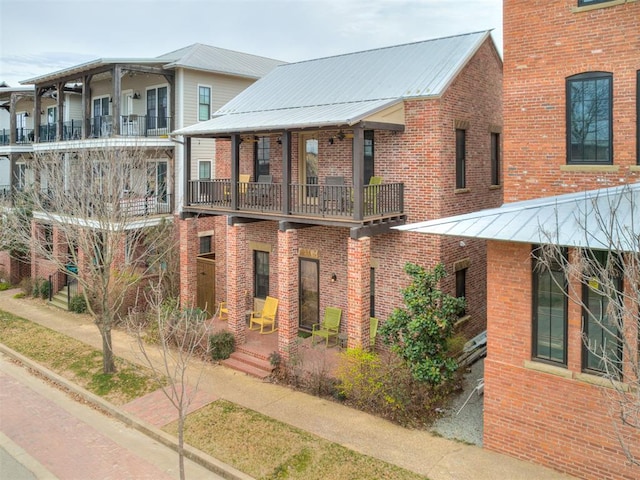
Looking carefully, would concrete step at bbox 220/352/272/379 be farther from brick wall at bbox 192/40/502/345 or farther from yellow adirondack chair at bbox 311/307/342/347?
yellow adirondack chair at bbox 311/307/342/347

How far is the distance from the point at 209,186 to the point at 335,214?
5.62 m

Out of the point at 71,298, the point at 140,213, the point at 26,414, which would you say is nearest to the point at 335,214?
the point at 26,414

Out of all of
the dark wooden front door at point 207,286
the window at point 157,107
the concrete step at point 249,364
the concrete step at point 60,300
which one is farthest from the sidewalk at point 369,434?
the window at point 157,107

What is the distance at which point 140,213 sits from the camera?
21.2 meters

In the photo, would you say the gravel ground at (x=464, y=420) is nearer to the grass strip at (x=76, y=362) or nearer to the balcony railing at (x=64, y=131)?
the grass strip at (x=76, y=362)

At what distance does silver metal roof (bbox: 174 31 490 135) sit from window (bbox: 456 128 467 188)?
1805 millimetres

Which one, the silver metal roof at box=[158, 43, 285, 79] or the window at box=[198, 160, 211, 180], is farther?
the window at box=[198, 160, 211, 180]

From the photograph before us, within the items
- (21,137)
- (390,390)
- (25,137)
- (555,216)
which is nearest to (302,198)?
(390,390)

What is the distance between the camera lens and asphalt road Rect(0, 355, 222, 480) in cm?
991

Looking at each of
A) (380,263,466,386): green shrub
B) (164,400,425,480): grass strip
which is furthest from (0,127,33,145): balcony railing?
(380,263,466,386): green shrub

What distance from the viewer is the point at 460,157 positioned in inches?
620

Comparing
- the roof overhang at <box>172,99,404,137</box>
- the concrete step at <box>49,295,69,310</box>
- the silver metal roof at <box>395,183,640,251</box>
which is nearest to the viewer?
the silver metal roof at <box>395,183,640,251</box>

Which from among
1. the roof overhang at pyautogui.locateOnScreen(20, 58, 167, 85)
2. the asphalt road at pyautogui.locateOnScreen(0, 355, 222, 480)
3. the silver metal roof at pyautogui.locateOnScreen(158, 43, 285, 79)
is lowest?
the asphalt road at pyautogui.locateOnScreen(0, 355, 222, 480)

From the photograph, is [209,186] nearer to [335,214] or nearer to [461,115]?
[335,214]
